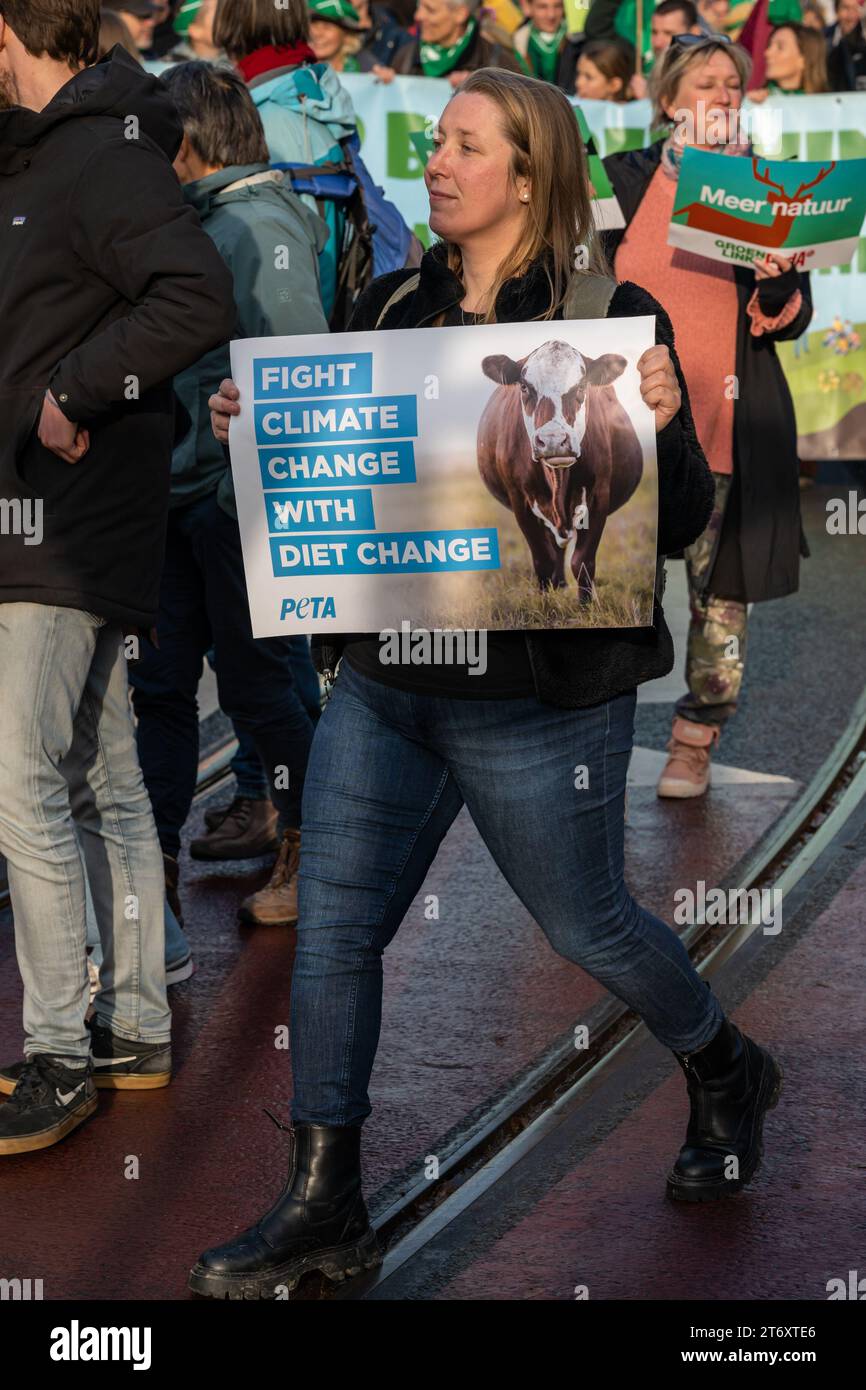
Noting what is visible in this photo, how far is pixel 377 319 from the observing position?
3762mm

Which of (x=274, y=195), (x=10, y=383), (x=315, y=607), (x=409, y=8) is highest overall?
(x=409, y=8)

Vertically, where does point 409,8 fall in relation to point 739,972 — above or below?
above

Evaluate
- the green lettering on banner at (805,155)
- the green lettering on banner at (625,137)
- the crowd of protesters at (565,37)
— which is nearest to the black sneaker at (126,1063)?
the crowd of protesters at (565,37)

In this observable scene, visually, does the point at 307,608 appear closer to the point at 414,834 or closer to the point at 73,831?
the point at 414,834

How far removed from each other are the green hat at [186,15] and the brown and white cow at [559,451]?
31.3 feet

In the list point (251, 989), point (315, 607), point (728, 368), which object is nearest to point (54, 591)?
point (315, 607)

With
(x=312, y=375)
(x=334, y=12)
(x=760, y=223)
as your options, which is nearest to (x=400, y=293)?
A: (x=312, y=375)

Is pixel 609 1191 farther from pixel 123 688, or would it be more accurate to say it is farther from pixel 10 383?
pixel 10 383

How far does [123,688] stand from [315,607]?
1025 millimetres

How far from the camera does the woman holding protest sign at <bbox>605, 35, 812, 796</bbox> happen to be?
645 cm

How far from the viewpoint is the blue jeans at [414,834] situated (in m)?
3.58

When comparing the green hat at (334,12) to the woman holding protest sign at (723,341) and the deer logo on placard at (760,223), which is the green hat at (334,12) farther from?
the deer logo on placard at (760,223)

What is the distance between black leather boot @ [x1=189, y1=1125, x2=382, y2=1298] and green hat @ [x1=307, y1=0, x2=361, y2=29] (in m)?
8.22

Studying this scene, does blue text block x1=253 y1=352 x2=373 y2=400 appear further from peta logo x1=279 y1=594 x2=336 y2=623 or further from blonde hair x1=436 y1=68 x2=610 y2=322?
peta logo x1=279 y1=594 x2=336 y2=623
